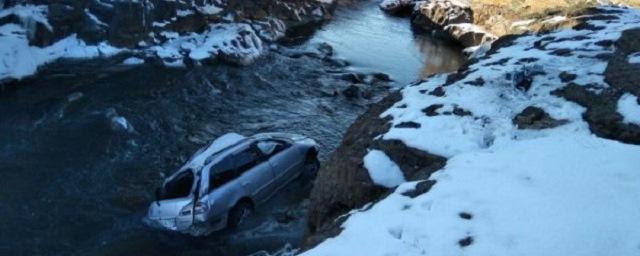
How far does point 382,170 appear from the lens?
8781 millimetres

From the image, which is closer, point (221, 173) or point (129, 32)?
point (221, 173)

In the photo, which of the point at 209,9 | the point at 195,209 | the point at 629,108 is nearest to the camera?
the point at 629,108

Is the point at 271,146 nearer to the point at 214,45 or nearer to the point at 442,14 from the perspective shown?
the point at 214,45

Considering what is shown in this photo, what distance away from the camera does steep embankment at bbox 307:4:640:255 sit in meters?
5.93

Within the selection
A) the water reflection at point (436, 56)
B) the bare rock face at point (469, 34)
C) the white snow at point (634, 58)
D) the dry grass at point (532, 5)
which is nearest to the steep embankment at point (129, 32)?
the water reflection at point (436, 56)

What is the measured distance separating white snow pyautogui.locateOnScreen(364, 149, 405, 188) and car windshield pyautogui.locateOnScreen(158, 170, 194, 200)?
14.5 feet

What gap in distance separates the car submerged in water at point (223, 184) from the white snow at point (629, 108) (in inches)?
280

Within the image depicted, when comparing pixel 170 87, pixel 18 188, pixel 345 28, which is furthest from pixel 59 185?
pixel 345 28

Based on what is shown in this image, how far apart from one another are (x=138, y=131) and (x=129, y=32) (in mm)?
9433

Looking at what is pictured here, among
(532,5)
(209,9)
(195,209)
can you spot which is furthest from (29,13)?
(532,5)

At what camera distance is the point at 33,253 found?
445 inches

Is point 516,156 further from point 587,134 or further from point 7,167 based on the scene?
point 7,167

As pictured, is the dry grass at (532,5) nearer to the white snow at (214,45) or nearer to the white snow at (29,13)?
the white snow at (214,45)

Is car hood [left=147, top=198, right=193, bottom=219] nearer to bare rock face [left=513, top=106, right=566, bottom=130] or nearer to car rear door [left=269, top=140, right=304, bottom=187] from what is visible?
car rear door [left=269, top=140, right=304, bottom=187]
